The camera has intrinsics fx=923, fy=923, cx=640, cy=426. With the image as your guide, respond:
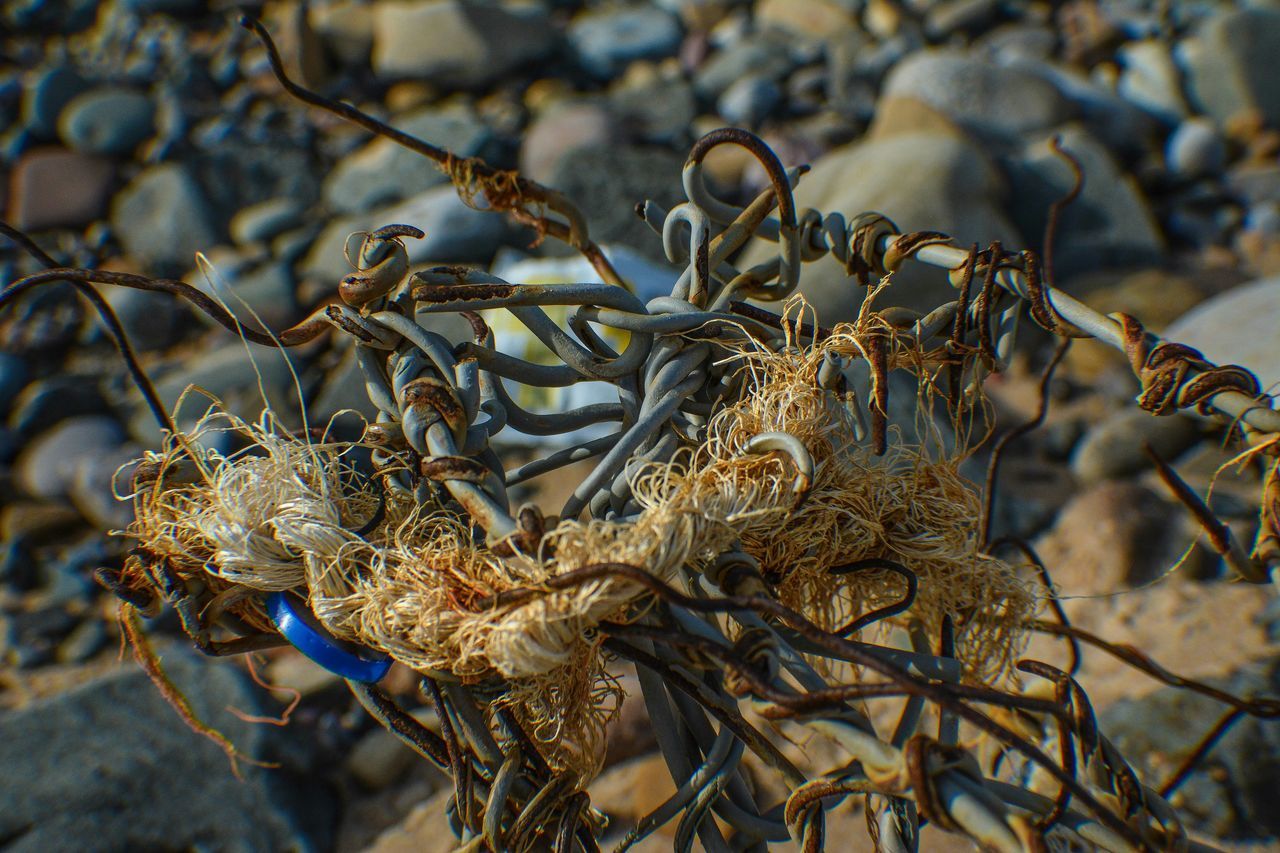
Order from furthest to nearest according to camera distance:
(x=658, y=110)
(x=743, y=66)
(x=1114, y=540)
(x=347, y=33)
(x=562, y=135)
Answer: (x=347, y=33), (x=743, y=66), (x=658, y=110), (x=562, y=135), (x=1114, y=540)

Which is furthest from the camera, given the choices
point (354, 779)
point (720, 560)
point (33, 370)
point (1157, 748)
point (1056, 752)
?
point (33, 370)

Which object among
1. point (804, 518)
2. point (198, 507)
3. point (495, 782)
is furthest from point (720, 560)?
point (198, 507)

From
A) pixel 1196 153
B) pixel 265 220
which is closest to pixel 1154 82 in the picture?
pixel 1196 153

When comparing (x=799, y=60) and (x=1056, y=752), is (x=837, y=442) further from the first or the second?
(x=799, y=60)

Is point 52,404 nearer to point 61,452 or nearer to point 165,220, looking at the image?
point 61,452

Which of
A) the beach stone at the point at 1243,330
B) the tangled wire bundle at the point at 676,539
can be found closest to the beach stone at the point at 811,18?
the beach stone at the point at 1243,330

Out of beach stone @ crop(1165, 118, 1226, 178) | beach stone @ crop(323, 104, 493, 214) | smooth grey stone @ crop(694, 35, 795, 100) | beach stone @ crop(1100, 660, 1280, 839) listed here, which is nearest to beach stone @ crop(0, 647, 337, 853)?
beach stone @ crop(1100, 660, 1280, 839)

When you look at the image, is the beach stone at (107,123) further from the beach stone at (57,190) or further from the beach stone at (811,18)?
the beach stone at (811,18)
